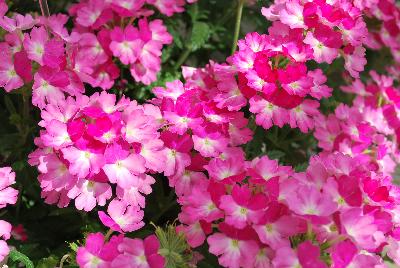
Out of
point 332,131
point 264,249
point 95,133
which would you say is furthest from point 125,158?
point 332,131

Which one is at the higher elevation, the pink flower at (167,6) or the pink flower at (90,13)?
the pink flower at (90,13)

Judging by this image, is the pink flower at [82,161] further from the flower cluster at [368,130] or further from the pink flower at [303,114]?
Result: the flower cluster at [368,130]

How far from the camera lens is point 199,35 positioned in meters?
1.72

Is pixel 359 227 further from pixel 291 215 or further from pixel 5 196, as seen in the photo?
pixel 5 196

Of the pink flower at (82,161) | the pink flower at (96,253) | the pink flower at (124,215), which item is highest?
the pink flower at (82,161)

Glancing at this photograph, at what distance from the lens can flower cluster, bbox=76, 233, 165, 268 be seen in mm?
1025

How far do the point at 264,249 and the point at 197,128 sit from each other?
310 millimetres

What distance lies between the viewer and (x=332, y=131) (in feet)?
5.14

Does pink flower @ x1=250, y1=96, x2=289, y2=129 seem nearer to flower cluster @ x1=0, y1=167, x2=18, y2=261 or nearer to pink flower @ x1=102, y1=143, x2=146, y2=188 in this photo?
pink flower @ x1=102, y1=143, x2=146, y2=188

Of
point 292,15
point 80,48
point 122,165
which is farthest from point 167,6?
point 122,165

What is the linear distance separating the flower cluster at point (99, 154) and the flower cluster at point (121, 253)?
4 centimetres

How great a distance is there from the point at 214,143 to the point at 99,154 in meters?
0.26

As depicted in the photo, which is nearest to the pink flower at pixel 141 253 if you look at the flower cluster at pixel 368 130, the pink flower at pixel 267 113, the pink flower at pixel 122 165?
the pink flower at pixel 122 165

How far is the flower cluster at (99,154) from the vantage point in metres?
1.09
